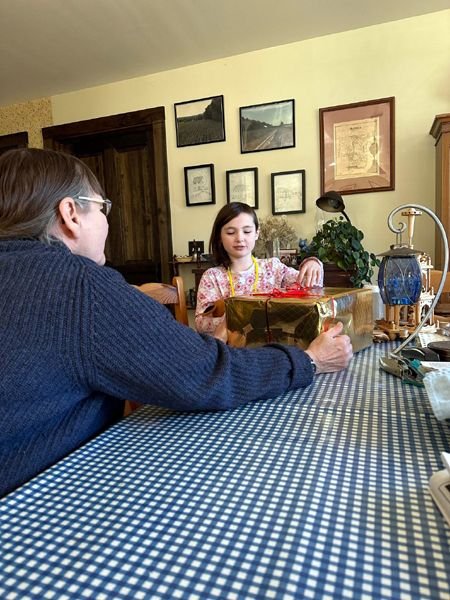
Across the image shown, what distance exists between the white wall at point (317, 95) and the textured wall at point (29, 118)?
0.72 meters

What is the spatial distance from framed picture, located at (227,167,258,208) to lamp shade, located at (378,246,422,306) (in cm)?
211

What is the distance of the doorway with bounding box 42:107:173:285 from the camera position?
11.3 ft

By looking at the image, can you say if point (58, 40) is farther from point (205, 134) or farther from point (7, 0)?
point (205, 134)

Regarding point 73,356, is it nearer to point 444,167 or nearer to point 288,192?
point 444,167

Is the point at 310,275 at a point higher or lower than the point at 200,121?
lower

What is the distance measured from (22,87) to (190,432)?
3.90 meters

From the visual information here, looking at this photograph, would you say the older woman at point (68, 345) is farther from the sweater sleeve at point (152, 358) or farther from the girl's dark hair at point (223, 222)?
the girl's dark hair at point (223, 222)

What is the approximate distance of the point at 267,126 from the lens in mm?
3070

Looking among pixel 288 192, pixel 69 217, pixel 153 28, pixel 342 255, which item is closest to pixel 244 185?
pixel 288 192

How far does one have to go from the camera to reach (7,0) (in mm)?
2260

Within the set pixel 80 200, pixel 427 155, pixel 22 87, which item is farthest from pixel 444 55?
pixel 22 87

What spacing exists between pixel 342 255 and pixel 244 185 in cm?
103

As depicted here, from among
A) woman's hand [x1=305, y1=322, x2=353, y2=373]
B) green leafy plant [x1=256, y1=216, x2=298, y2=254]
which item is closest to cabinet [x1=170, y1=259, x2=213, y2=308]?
green leafy plant [x1=256, y1=216, x2=298, y2=254]

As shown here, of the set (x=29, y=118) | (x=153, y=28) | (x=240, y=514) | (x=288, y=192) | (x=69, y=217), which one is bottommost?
(x=240, y=514)
